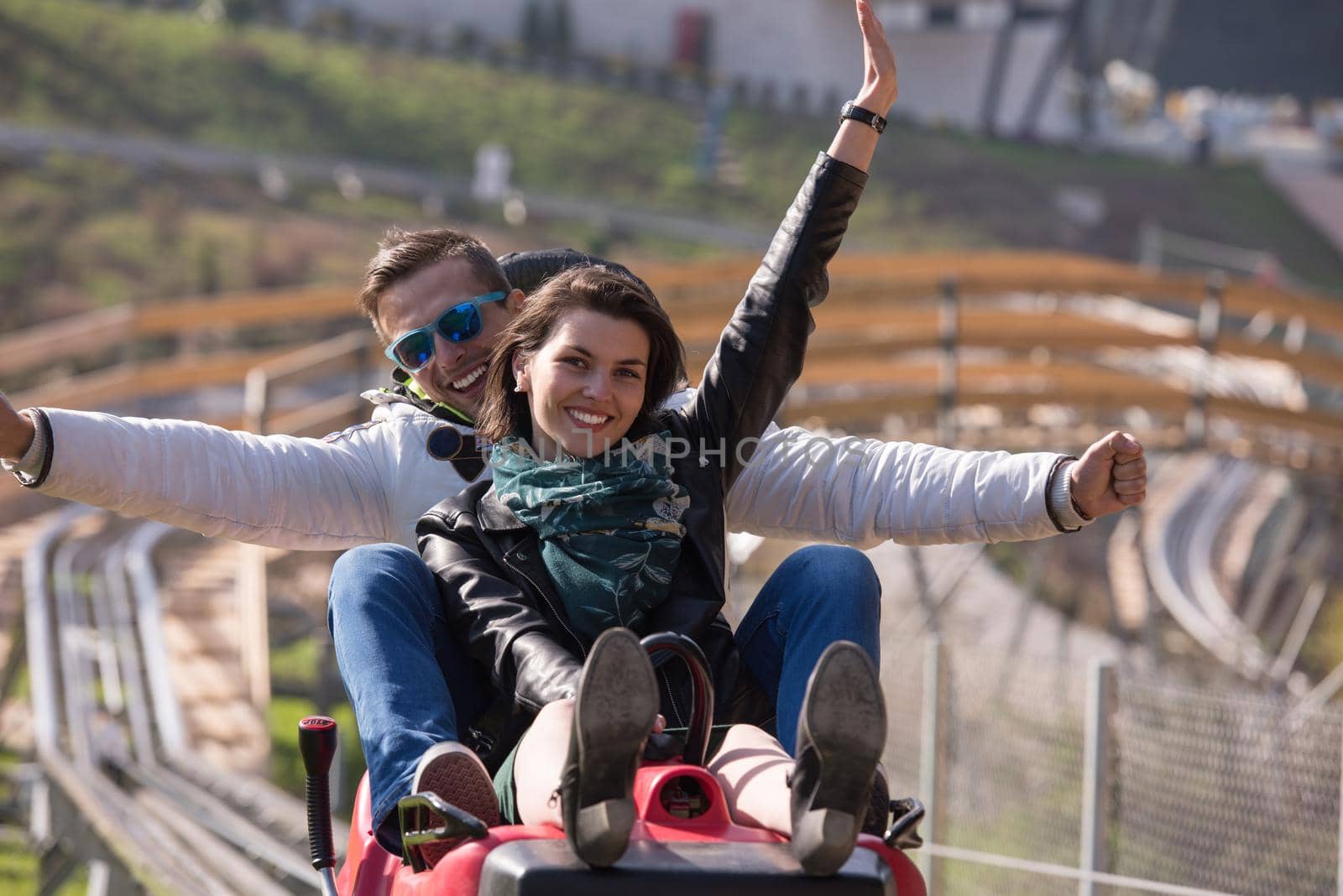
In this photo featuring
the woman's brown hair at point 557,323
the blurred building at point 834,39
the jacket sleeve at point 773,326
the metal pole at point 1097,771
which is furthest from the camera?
the blurred building at point 834,39

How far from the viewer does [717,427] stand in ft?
7.70

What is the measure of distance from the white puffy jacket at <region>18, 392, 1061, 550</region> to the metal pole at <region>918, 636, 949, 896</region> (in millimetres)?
2091

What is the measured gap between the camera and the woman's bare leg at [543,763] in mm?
1846

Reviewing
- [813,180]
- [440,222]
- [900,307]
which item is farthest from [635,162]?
[813,180]

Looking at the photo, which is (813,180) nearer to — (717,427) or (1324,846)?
(717,427)

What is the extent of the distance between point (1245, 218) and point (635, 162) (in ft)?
39.7

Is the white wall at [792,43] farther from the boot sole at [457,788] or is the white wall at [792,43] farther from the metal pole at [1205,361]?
the boot sole at [457,788]

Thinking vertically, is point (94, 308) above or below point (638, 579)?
below

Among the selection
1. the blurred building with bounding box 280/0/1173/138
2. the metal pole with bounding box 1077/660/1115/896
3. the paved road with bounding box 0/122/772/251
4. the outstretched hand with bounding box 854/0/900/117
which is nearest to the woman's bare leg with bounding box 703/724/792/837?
the outstretched hand with bounding box 854/0/900/117

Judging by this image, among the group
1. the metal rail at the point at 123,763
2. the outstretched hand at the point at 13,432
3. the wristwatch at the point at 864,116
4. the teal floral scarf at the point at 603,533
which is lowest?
the metal rail at the point at 123,763

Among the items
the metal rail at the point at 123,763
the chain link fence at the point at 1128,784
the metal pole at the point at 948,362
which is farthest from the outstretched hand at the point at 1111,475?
the metal pole at the point at 948,362

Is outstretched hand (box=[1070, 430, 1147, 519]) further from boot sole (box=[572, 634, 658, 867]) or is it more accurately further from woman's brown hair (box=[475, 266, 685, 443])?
boot sole (box=[572, 634, 658, 867])

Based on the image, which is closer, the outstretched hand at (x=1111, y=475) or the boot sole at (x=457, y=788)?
the boot sole at (x=457, y=788)

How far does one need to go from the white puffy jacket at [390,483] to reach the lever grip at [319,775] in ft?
1.05
